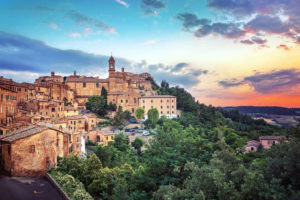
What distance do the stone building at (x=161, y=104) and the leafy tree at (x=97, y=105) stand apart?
10.7 metres

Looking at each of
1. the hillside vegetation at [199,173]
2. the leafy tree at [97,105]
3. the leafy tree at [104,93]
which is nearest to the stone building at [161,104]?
the leafy tree at [97,105]

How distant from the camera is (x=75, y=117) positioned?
42.8m

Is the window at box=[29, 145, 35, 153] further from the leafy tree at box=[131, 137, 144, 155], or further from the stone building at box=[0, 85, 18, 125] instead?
the leafy tree at box=[131, 137, 144, 155]

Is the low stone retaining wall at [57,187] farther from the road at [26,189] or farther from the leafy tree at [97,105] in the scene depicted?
the leafy tree at [97,105]

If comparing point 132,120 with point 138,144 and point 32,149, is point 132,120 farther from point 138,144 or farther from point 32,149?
point 32,149

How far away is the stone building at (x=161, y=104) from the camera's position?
59.9m

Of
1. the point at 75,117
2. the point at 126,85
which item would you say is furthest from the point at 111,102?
the point at 75,117

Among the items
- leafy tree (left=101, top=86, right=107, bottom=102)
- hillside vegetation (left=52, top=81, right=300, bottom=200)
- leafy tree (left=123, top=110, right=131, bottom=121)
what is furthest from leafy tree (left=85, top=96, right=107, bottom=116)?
hillside vegetation (left=52, top=81, right=300, bottom=200)

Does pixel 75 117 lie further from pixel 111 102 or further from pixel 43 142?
pixel 43 142

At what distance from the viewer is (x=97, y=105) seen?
56.1 m

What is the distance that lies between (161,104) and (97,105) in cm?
1839

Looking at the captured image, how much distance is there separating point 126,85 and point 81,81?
14.2 m

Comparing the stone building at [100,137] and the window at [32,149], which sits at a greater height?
the window at [32,149]

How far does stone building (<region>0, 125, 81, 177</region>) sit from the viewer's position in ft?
52.6
